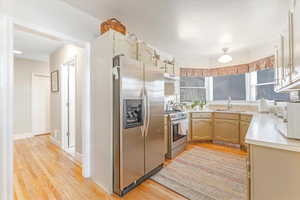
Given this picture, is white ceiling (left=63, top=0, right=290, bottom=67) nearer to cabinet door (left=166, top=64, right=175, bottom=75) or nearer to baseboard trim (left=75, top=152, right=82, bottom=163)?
cabinet door (left=166, top=64, right=175, bottom=75)

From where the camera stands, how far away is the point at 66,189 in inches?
78.2

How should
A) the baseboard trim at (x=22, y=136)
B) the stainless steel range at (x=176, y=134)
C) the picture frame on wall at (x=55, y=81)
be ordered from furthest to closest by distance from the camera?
the baseboard trim at (x=22, y=136), the picture frame on wall at (x=55, y=81), the stainless steel range at (x=176, y=134)

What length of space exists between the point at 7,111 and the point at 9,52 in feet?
2.07

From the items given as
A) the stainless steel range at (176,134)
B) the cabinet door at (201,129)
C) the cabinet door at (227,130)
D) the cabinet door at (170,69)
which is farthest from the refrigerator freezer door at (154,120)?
the cabinet door at (227,130)

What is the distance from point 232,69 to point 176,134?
2619 mm

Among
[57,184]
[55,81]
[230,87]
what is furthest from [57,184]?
[230,87]

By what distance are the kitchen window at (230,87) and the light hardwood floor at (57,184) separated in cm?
348

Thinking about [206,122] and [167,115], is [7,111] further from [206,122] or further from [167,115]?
[206,122]

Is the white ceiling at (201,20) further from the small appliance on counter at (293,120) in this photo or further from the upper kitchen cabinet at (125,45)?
the small appliance on counter at (293,120)

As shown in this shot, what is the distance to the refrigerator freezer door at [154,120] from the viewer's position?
2.20 metres

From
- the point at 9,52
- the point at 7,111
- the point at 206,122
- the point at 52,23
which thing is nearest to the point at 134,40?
the point at 52,23

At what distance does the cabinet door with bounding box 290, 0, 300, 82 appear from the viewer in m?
0.99

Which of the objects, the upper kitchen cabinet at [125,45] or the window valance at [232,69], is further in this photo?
the window valance at [232,69]

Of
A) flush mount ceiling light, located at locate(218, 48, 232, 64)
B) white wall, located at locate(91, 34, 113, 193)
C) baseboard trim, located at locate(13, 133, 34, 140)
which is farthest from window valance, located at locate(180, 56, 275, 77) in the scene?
baseboard trim, located at locate(13, 133, 34, 140)
